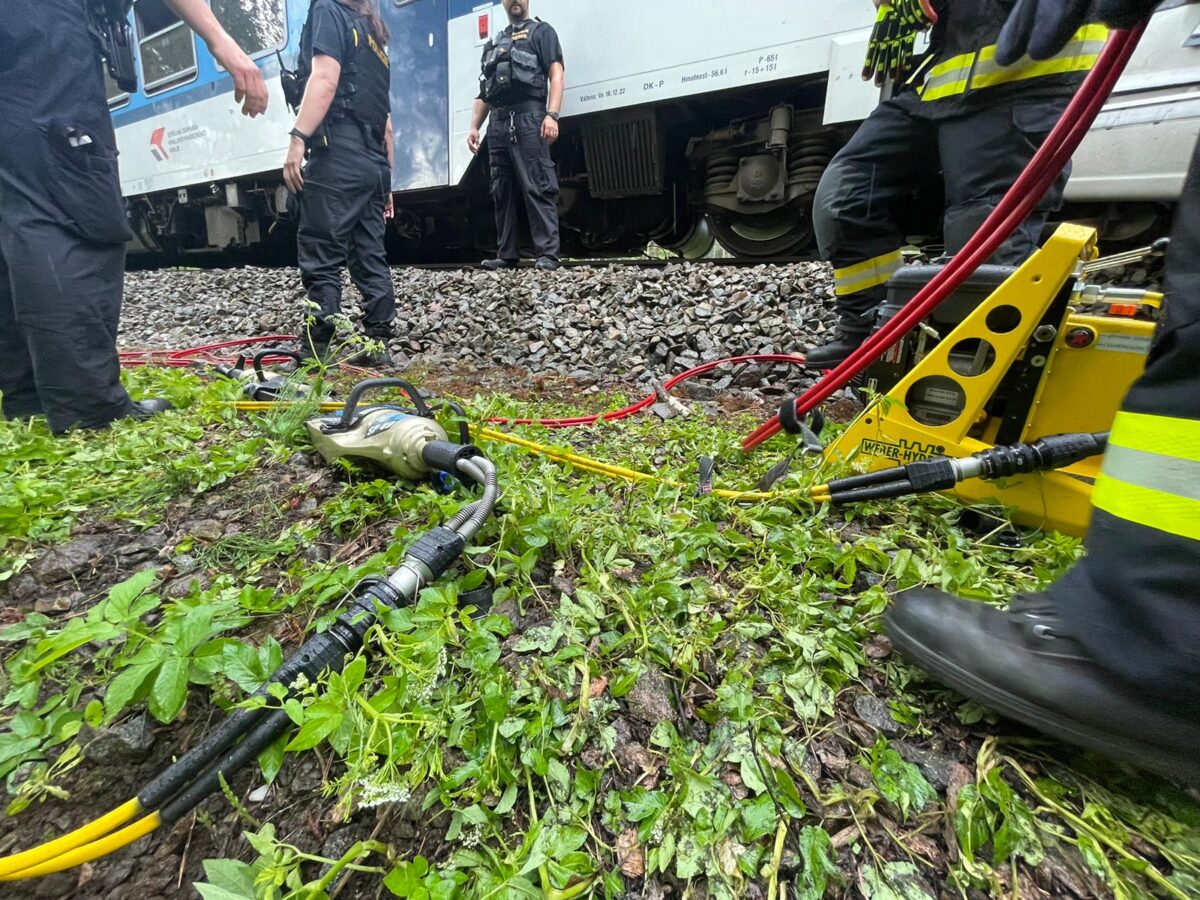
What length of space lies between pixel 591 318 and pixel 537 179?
6.94 feet

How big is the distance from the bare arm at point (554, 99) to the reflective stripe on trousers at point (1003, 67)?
401 cm

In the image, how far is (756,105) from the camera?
511 cm

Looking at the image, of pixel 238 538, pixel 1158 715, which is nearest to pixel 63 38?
pixel 238 538

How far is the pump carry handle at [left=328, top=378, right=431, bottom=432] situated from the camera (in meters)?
1.54

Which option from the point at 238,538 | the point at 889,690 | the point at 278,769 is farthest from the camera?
the point at 238,538

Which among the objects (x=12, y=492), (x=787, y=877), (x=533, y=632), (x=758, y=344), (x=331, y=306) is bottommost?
(x=787, y=877)

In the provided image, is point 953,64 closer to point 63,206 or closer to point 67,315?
point 63,206

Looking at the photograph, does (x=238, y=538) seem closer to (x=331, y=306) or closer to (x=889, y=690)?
(x=889, y=690)

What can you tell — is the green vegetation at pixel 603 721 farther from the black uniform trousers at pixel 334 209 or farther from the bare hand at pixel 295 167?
the bare hand at pixel 295 167

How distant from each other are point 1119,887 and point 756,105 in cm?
601

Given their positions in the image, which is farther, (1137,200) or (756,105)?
(756,105)

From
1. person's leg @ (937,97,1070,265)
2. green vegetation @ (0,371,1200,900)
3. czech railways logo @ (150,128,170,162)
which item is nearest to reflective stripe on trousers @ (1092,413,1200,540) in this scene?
green vegetation @ (0,371,1200,900)

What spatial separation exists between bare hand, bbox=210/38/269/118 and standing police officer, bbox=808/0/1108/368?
109 inches

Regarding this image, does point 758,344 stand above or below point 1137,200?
below
